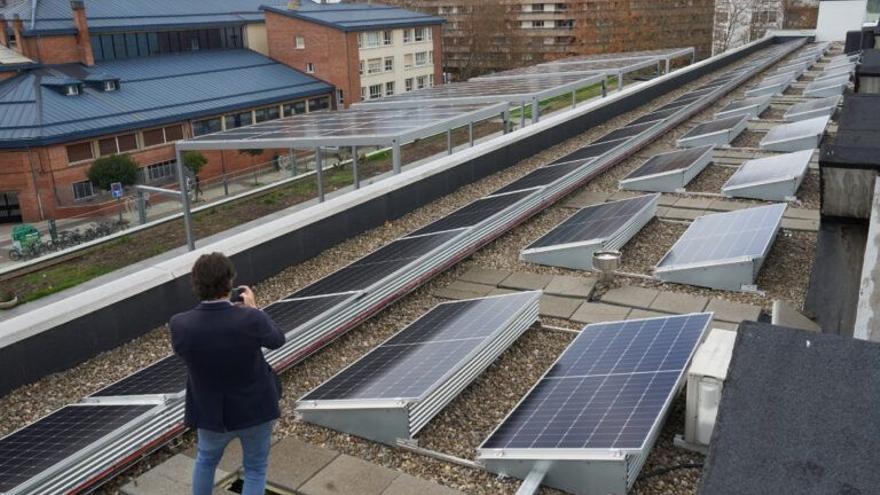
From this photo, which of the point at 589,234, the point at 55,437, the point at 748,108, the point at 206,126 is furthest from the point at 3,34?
the point at 55,437

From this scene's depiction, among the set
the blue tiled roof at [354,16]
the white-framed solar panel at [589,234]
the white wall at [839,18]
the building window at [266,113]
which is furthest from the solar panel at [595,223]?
the blue tiled roof at [354,16]

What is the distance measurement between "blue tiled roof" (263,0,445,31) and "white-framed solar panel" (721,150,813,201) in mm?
55407

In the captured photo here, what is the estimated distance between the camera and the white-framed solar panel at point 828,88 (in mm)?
24772

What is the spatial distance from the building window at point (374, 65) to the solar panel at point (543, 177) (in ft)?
182

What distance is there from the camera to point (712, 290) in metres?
9.90

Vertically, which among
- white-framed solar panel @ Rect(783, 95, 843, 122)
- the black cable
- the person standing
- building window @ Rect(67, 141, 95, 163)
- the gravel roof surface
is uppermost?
the person standing

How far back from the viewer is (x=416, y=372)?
23.5 feet

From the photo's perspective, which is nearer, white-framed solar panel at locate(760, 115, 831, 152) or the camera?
the camera

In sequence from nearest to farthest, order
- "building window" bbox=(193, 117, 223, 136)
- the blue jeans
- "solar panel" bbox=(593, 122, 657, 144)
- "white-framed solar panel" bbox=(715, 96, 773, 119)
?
1. the blue jeans
2. "solar panel" bbox=(593, 122, 657, 144)
3. "white-framed solar panel" bbox=(715, 96, 773, 119)
4. "building window" bbox=(193, 117, 223, 136)

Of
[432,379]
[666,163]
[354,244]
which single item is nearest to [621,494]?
[432,379]

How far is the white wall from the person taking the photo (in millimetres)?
52500

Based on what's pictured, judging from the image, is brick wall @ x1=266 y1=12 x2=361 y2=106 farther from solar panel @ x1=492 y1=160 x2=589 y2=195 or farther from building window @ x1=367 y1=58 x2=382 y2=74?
solar panel @ x1=492 y1=160 x2=589 y2=195

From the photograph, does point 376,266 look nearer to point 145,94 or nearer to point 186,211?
point 186,211

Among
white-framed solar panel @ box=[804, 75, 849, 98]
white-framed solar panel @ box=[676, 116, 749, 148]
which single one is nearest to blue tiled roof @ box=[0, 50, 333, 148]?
white-framed solar panel @ box=[676, 116, 749, 148]
